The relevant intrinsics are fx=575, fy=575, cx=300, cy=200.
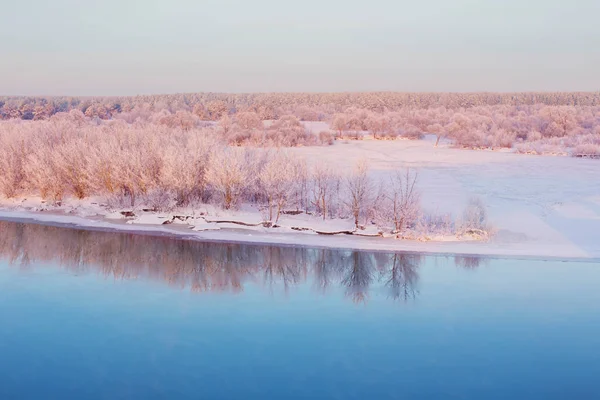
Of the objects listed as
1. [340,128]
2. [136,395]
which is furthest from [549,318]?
[340,128]

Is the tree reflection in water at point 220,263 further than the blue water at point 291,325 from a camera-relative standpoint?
Yes

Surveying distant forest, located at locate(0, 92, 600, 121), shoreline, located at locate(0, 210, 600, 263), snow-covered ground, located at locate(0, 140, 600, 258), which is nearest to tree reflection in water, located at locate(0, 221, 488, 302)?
shoreline, located at locate(0, 210, 600, 263)

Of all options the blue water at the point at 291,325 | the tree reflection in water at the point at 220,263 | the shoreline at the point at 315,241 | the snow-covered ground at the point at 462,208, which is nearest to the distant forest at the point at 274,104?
the snow-covered ground at the point at 462,208

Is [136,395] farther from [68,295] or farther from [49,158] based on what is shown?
[49,158]

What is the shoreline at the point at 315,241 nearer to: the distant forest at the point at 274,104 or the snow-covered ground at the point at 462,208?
the snow-covered ground at the point at 462,208

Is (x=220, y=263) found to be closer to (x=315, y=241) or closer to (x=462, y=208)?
(x=315, y=241)

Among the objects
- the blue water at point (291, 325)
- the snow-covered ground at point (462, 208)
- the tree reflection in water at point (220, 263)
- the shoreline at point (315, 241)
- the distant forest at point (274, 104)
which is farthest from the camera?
the distant forest at point (274, 104)
